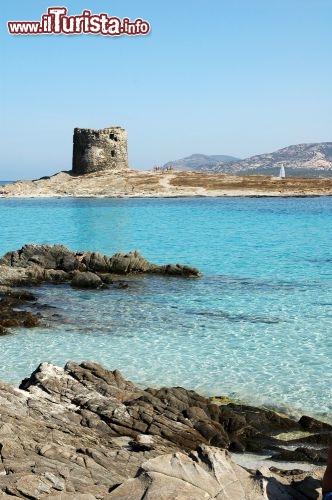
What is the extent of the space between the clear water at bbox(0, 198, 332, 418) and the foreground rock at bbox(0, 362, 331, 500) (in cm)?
199

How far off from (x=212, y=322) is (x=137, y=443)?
10.9 m

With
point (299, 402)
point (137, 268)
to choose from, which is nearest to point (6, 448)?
point (299, 402)

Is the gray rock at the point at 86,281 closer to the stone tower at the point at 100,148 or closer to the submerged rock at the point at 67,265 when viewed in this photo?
the submerged rock at the point at 67,265

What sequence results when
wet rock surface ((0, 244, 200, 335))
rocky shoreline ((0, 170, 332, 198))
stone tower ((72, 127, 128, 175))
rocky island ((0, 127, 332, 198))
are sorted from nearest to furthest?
wet rock surface ((0, 244, 200, 335)), rocky shoreline ((0, 170, 332, 198)), rocky island ((0, 127, 332, 198)), stone tower ((72, 127, 128, 175))

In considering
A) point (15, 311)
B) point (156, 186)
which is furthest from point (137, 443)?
point (156, 186)

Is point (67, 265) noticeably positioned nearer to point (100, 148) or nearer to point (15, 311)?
point (15, 311)

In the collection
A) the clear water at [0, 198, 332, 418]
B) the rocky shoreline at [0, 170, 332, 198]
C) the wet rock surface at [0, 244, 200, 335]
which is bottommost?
the clear water at [0, 198, 332, 418]

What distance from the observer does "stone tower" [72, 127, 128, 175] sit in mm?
95438

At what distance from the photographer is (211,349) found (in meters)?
17.2

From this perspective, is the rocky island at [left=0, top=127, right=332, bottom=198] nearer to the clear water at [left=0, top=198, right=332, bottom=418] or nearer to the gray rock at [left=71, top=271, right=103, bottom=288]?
the clear water at [left=0, top=198, right=332, bottom=418]

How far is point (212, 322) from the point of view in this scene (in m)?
20.4

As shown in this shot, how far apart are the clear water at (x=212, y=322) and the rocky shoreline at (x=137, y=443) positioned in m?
1.74

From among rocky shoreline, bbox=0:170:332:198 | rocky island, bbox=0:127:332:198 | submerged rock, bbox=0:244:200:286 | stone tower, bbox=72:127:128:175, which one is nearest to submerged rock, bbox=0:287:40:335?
submerged rock, bbox=0:244:200:286

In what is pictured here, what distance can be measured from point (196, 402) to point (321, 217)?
162ft
